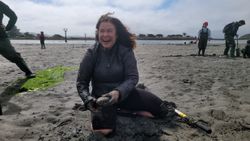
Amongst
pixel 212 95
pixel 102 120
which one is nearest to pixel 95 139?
pixel 102 120

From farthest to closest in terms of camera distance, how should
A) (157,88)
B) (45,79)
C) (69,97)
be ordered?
(45,79) → (157,88) → (69,97)

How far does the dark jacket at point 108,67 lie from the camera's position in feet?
13.3

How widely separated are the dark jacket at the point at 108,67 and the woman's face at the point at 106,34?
0.11 metres

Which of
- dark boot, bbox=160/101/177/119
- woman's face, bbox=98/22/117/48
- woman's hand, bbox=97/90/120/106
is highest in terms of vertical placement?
woman's face, bbox=98/22/117/48

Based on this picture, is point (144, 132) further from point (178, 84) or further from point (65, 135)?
point (178, 84)

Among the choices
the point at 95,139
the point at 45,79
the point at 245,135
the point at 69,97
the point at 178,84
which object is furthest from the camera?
the point at 45,79

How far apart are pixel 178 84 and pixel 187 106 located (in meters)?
2.08

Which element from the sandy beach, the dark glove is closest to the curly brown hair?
the dark glove

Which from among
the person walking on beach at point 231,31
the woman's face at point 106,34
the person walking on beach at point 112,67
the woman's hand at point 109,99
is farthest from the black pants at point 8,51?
the person walking on beach at point 231,31

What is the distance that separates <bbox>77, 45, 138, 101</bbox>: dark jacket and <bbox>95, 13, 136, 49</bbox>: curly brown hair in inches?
5.4

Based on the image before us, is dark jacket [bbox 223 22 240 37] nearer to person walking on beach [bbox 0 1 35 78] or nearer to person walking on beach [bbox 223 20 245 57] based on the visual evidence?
person walking on beach [bbox 223 20 245 57]

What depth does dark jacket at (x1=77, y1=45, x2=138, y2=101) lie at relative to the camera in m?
4.06

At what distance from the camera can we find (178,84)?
23.7 ft

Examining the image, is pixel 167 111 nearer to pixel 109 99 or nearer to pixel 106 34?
pixel 109 99
